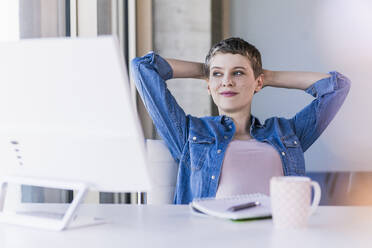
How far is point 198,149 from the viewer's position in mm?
1737

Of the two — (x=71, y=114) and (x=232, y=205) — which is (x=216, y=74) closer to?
(x=232, y=205)

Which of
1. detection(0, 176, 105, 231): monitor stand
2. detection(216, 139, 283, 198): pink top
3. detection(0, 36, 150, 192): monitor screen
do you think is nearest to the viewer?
detection(0, 36, 150, 192): monitor screen

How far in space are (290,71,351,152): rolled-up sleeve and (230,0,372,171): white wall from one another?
193 centimetres

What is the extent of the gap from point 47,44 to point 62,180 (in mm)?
264

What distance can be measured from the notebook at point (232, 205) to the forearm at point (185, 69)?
900 millimetres

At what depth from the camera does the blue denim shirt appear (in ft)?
5.58

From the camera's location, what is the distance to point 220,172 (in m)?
1.69

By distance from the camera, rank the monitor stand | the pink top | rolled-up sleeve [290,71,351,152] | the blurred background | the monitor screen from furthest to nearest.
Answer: the blurred background, rolled-up sleeve [290,71,351,152], the pink top, the monitor stand, the monitor screen

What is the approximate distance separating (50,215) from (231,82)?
3.04 feet

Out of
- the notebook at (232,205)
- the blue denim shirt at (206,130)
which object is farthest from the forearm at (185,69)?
the notebook at (232,205)

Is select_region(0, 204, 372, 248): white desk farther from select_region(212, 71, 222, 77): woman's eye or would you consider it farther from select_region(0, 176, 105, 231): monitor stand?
select_region(212, 71, 222, 77): woman's eye

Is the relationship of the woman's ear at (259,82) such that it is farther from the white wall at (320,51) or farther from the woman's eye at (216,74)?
the white wall at (320,51)

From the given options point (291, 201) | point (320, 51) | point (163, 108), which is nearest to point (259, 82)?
point (163, 108)

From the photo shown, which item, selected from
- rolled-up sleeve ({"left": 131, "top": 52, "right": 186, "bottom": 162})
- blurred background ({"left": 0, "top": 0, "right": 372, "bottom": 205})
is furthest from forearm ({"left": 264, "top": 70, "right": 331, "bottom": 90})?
blurred background ({"left": 0, "top": 0, "right": 372, "bottom": 205})
